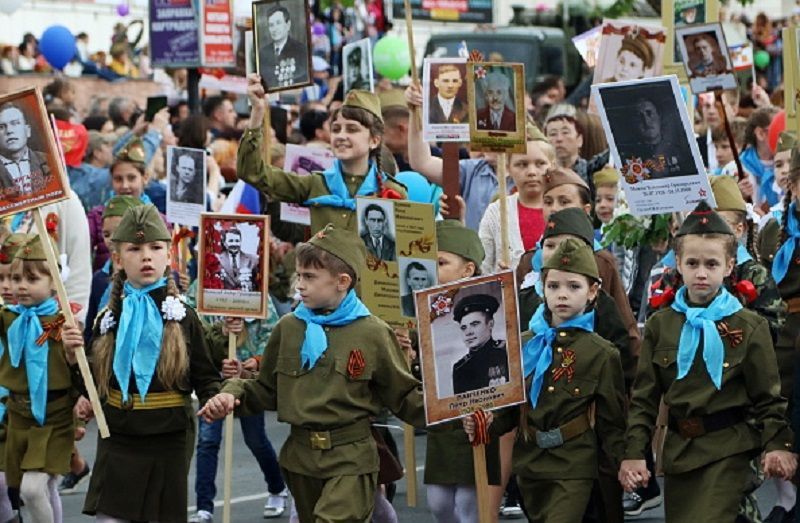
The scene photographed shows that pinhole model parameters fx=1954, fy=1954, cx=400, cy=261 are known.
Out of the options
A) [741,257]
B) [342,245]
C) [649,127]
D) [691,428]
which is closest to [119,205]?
[342,245]

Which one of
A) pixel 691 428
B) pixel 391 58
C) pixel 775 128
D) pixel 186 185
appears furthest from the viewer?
pixel 391 58

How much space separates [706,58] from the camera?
12234 millimetres

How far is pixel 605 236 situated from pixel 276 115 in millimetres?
5840

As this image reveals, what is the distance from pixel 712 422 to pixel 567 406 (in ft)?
2.01

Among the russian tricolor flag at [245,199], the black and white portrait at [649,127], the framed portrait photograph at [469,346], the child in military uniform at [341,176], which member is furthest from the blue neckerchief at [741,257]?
the russian tricolor flag at [245,199]

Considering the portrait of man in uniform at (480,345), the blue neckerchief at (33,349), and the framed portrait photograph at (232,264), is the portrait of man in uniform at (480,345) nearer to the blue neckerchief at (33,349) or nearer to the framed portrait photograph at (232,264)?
the framed portrait photograph at (232,264)

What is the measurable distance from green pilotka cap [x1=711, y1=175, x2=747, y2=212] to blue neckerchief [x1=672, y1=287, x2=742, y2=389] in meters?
1.34

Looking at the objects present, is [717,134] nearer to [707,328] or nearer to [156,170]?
[156,170]

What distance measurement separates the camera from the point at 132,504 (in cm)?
854

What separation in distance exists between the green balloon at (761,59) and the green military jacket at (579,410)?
1868cm

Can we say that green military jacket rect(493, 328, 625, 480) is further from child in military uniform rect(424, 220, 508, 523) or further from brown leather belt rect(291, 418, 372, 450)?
brown leather belt rect(291, 418, 372, 450)

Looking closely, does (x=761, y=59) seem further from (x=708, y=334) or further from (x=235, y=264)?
(x=708, y=334)

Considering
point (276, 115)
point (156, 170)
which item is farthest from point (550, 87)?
point (156, 170)

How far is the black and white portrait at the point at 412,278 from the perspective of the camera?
905cm
